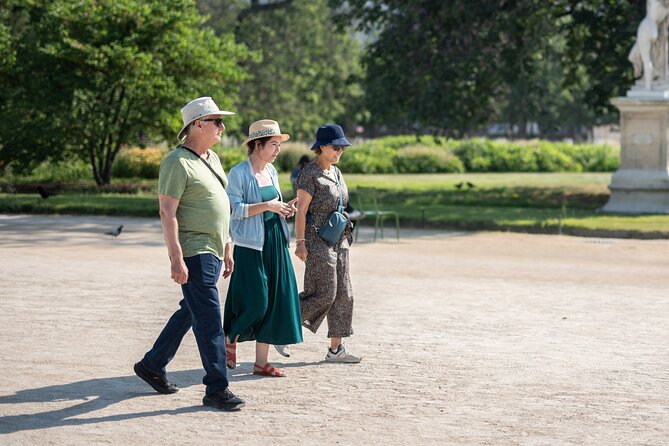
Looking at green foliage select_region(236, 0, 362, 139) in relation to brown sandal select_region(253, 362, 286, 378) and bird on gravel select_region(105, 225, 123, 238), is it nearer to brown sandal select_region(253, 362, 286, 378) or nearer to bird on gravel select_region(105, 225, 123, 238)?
bird on gravel select_region(105, 225, 123, 238)

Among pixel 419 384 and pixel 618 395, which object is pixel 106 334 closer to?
pixel 419 384

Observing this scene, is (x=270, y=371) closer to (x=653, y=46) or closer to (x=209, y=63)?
(x=653, y=46)

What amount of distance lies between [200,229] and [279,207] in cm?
84

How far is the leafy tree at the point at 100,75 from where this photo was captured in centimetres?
2942

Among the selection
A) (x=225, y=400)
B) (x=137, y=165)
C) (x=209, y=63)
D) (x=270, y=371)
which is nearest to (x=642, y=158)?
(x=209, y=63)

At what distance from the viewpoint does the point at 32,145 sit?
30.2m

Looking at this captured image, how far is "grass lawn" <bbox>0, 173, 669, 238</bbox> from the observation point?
2128cm

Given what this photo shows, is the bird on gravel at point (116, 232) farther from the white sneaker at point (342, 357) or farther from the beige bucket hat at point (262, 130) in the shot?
the beige bucket hat at point (262, 130)

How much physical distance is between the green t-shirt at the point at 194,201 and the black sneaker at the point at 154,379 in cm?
83

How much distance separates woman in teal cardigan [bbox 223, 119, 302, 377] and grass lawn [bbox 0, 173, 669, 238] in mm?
11774

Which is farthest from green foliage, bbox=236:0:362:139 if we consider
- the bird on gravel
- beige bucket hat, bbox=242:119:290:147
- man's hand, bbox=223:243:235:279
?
man's hand, bbox=223:243:235:279

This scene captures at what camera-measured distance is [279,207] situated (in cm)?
816

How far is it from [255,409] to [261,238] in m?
1.32

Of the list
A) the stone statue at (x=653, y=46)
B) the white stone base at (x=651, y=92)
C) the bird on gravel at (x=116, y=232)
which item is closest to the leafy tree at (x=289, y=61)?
the stone statue at (x=653, y=46)
